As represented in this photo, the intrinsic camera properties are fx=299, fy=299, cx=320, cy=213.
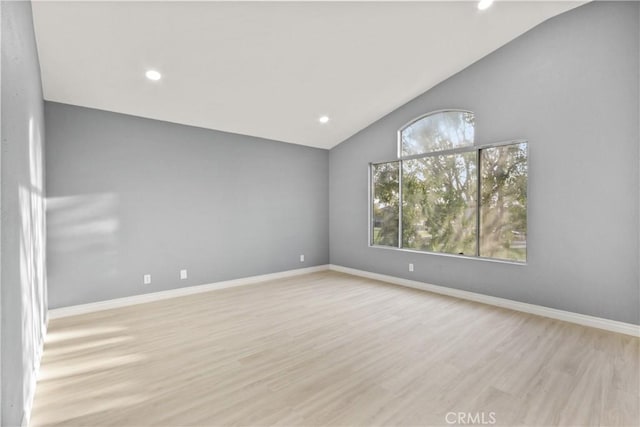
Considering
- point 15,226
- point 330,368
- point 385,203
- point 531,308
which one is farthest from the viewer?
point 385,203

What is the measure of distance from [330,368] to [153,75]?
3.46m

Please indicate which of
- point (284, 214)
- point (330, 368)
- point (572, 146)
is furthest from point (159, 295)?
point (572, 146)

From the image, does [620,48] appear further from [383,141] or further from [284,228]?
[284,228]

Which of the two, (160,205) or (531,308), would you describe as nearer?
(531,308)

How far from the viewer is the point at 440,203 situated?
185 inches

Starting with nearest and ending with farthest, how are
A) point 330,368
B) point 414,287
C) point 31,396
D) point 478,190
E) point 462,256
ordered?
point 31,396 → point 330,368 → point 478,190 → point 462,256 → point 414,287

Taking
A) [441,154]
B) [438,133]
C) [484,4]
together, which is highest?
[484,4]

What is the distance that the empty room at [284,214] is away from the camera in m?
1.99

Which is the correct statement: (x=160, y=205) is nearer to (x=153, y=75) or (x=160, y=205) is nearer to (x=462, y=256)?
(x=153, y=75)

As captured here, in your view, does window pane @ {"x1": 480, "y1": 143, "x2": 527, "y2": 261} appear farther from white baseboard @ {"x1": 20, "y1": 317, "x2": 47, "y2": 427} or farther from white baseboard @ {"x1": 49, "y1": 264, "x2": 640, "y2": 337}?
white baseboard @ {"x1": 20, "y1": 317, "x2": 47, "y2": 427}

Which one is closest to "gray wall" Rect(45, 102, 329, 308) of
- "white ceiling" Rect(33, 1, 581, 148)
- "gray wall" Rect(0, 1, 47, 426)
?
"white ceiling" Rect(33, 1, 581, 148)

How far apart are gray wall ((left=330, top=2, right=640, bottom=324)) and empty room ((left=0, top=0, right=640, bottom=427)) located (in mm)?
22

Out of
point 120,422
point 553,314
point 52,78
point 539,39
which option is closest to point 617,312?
point 553,314

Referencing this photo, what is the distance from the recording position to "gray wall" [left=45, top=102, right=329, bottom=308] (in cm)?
362
